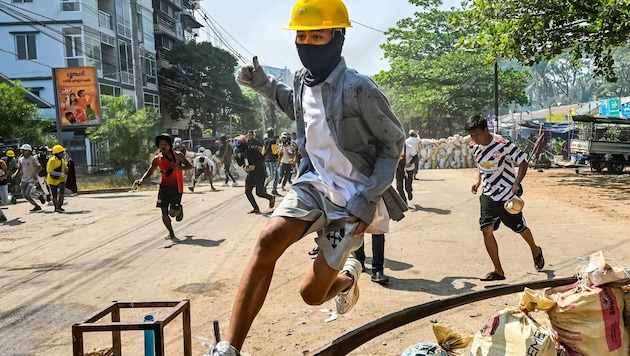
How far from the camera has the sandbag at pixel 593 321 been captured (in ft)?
10.7

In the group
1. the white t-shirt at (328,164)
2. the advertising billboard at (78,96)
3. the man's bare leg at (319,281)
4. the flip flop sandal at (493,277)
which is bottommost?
the flip flop sandal at (493,277)

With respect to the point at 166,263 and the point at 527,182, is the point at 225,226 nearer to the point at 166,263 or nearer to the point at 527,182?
the point at 166,263

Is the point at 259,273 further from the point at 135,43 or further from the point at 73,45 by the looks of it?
the point at 73,45

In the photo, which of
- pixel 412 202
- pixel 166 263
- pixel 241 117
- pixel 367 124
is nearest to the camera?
pixel 367 124

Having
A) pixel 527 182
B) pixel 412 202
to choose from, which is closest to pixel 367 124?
pixel 412 202

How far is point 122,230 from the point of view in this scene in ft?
36.8

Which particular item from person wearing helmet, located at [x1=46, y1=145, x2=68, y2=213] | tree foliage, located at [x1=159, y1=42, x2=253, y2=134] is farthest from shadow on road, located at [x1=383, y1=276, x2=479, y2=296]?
tree foliage, located at [x1=159, y1=42, x2=253, y2=134]

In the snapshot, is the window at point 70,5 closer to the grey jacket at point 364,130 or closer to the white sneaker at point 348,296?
the white sneaker at point 348,296

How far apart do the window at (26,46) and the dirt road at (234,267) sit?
2502 centimetres

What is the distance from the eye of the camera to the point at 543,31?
1609 centimetres

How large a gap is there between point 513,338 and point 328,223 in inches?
47.2

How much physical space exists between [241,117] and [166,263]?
53806mm

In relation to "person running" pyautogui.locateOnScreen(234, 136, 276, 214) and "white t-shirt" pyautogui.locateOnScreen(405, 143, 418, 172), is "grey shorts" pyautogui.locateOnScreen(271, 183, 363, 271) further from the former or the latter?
"white t-shirt" pyautogui.locateOnScreen(405, 143, 418, 172)

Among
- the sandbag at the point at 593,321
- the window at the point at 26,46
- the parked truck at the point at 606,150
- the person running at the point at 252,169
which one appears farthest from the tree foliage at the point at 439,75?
the sandbag at the point at 593,321
